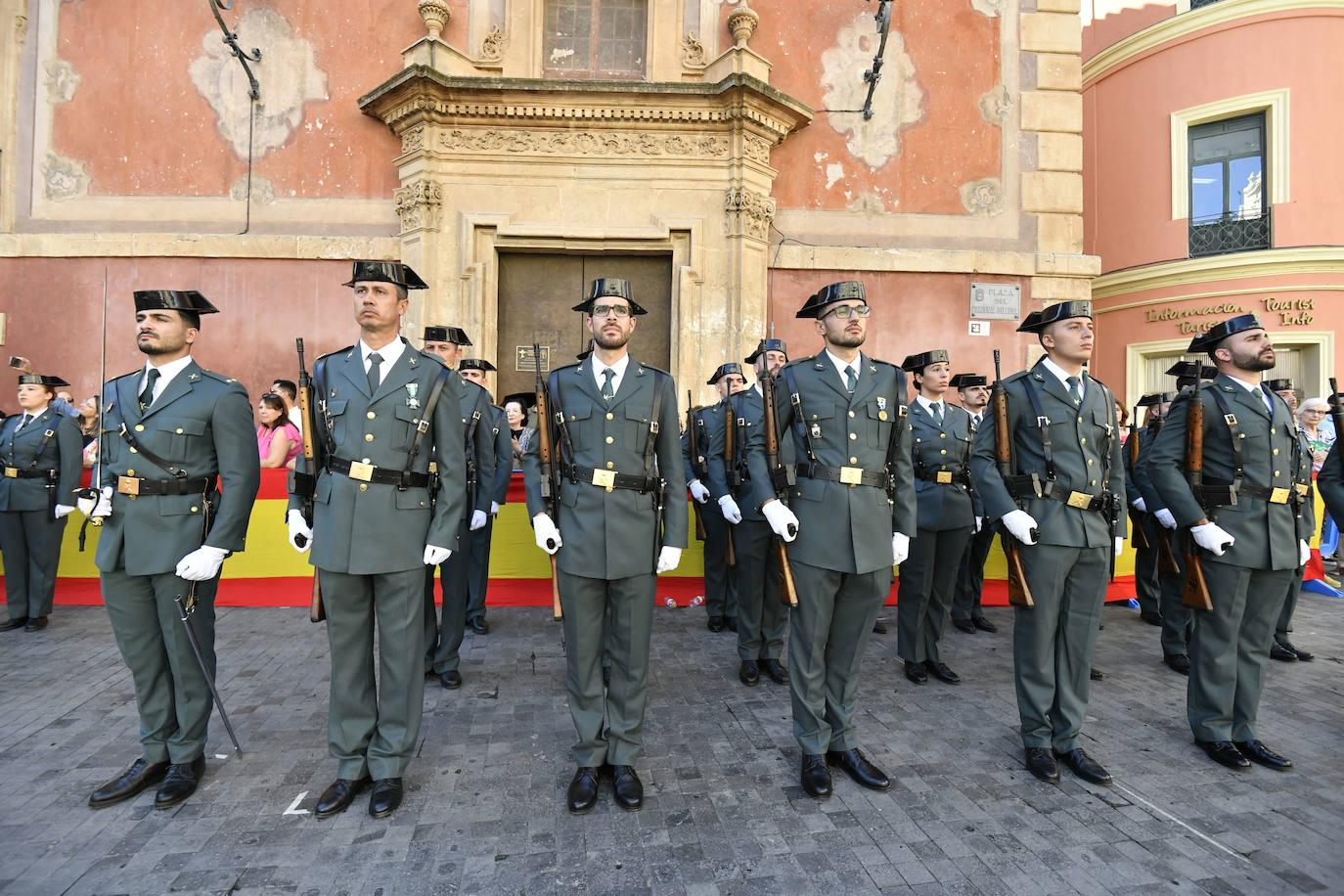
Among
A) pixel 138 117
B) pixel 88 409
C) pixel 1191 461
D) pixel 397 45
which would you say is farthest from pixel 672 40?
pixel 88 409

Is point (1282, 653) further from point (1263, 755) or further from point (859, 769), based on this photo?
point (859, 769)

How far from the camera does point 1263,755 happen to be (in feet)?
11.7

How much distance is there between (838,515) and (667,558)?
2.89 ft

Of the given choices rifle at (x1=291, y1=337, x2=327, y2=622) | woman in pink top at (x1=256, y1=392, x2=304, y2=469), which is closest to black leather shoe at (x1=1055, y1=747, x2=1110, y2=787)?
rifle at (x1=291, y1=337, x2=327, y2=622)

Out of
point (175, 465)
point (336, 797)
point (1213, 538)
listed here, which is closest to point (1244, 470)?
point (1213, 538)

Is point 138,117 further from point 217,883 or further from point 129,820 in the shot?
point 217,883

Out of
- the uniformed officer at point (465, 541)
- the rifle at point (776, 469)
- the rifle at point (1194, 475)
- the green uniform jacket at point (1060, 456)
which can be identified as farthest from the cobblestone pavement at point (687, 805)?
the green uniform jacket at point (1060, 456)

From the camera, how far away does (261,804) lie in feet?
10.1

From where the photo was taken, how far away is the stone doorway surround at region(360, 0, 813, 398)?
8.77 metres

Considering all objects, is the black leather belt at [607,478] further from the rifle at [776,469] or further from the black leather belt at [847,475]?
the black leather belt at [847,475]

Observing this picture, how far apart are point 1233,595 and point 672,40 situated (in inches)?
357

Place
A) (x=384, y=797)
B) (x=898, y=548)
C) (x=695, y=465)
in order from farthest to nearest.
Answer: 1. (x=695, y=465)
2. (x=898, y=548)
3. (x=384, y=797)

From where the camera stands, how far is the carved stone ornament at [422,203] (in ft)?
28.8

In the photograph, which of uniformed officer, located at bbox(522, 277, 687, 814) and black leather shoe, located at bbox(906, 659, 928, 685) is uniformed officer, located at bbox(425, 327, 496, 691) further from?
black leather shoe, located at bbox(906, 659, 928, 685)
